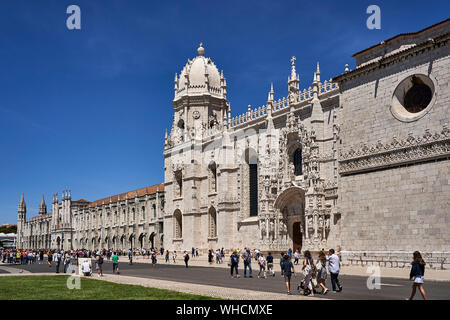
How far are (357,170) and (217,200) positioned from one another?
21.7 m

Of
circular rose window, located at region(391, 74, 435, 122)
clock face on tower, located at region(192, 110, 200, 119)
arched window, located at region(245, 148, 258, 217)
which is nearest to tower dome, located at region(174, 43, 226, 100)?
clock face on tower, located at region(192, 110, 200, 119)

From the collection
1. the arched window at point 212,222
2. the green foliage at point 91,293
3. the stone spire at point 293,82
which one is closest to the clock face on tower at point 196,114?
the arched window at point 212,222

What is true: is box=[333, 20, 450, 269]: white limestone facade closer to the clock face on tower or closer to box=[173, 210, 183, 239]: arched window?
the clock face on tower

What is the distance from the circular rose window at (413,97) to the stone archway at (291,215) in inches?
518

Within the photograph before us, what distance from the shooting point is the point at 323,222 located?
112ft

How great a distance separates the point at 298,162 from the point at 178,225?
20365mm

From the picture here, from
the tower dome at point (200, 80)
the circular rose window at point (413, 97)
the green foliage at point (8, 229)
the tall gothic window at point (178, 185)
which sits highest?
the tower dome at point (200, 80)

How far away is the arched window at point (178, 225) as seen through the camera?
5466cm

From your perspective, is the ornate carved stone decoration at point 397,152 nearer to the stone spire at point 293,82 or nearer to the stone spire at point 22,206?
the stone spire at point 293,82

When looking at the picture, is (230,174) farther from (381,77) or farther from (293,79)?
(381,77)

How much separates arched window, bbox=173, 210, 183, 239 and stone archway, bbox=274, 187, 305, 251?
17.8m

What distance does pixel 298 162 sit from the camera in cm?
3928

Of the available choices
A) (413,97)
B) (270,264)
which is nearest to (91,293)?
(270,264)

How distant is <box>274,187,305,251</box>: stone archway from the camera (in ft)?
126
